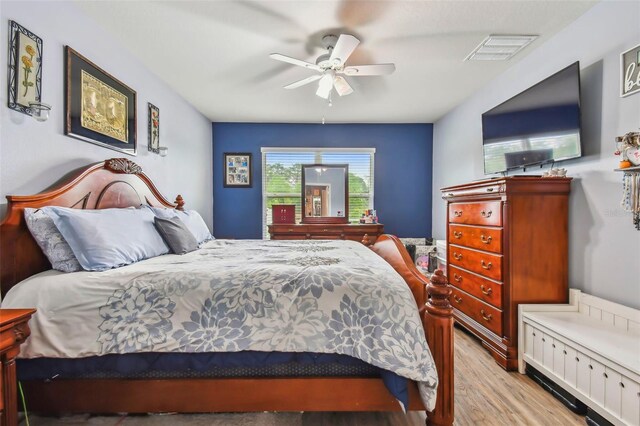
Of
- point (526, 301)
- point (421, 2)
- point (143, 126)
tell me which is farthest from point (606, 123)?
point (143, 126)

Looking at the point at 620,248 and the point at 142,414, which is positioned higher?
the point at 620,248

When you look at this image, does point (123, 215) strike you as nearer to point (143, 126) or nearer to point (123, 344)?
point (123, 344)

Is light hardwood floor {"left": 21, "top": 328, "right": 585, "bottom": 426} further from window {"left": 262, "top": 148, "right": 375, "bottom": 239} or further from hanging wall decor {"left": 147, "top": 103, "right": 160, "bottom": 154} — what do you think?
window {"left": 262, "top": 148, "right": 375, "bottom": 239}

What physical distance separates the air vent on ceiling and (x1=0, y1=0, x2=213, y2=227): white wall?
3065mm

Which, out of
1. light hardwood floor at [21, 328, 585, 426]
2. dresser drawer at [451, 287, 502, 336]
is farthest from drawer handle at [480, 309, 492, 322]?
light hardwood floor at [21, 328, 585, 426]

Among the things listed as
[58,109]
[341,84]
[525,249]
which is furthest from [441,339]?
[58,109]

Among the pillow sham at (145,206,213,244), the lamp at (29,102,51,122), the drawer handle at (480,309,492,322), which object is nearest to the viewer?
the lamp at (29,102,51,122)

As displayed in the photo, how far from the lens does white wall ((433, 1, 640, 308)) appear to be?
1.72 metres

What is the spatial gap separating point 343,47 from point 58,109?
197 centimetres

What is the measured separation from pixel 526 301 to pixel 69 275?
9.27 ft

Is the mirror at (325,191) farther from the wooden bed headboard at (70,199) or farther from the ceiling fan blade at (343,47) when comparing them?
the ceiling fan blade at (343,47)

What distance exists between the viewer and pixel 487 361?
2.16 meters

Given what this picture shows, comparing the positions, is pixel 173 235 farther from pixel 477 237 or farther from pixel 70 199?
pixel 477 237

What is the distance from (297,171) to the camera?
4688 millimetres
